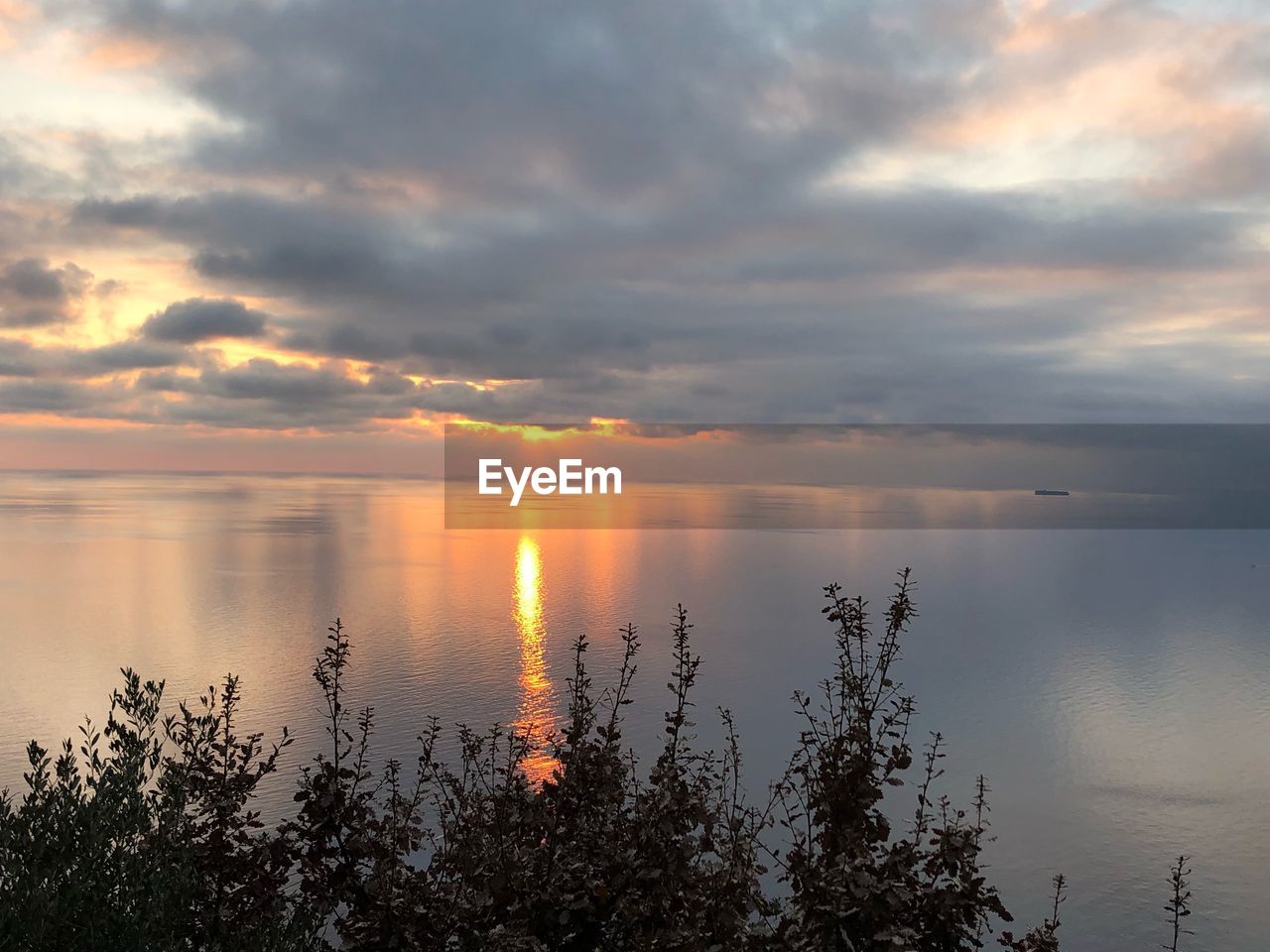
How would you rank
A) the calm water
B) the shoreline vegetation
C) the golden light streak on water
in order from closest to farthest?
the shoreline vegetation → the golden light streak on water → the calm water

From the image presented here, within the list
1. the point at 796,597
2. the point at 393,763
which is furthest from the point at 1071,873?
the point at 796,597

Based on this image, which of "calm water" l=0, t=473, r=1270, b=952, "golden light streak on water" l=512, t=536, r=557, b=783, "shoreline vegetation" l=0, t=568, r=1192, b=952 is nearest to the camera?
"shoreline vegetation" l=0, t=568, r=1192, b=952

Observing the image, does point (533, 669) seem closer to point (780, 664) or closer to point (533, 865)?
point (780, 664)

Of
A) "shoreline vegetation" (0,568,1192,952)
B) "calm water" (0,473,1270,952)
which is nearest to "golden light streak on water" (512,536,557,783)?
"calm water" (0,473,1270,952)

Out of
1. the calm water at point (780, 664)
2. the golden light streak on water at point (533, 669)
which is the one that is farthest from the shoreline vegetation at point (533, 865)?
the calm water at point (780, 664)

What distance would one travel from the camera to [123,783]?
34.9ft

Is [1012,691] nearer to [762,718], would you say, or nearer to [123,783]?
[762,718]

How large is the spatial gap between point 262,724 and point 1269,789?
6997cm

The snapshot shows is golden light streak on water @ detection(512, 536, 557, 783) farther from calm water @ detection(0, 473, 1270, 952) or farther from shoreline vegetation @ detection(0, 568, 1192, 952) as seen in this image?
shoreline vegetation @ detection(0, 568, 1192, 952)

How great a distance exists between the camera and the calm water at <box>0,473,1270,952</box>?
5344 cm

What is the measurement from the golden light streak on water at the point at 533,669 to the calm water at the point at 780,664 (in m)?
0.52

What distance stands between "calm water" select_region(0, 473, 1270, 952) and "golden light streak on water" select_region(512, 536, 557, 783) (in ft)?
1.71

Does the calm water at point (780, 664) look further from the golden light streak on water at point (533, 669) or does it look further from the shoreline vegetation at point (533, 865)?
the shoreline vegetation at point (533, 865)

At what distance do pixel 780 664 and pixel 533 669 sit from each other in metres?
24.3
